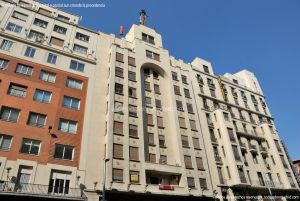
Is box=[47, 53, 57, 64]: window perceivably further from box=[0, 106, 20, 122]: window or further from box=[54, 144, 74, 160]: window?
box=[54, 144, 74, 160]: window

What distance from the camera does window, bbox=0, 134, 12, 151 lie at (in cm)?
2447

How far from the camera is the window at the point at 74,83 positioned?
32844 millimetres

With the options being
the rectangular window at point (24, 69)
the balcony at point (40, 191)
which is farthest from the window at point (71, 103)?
the balcony at point (40, 191)

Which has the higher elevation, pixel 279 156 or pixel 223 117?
pixel 223 117

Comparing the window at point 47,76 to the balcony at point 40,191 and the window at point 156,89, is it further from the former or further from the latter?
the window at point 156,89

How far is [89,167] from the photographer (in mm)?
27250

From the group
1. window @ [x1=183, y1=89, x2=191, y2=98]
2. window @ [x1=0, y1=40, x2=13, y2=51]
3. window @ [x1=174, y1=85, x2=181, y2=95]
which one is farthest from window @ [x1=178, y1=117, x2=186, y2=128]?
window @ [x1=0, y1=40, x2=13, y2=51]

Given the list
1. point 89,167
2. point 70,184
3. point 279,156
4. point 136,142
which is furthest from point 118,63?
point 279,156

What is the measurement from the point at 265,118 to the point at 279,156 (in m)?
9.62

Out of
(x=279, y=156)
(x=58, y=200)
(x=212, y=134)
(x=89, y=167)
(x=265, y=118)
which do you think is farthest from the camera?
(x=265, y=118)

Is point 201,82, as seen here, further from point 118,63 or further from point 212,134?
point 118,63

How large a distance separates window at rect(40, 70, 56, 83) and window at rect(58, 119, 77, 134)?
19.8 feet

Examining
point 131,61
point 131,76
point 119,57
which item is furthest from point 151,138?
point 119,57

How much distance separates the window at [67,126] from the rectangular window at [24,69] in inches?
298
